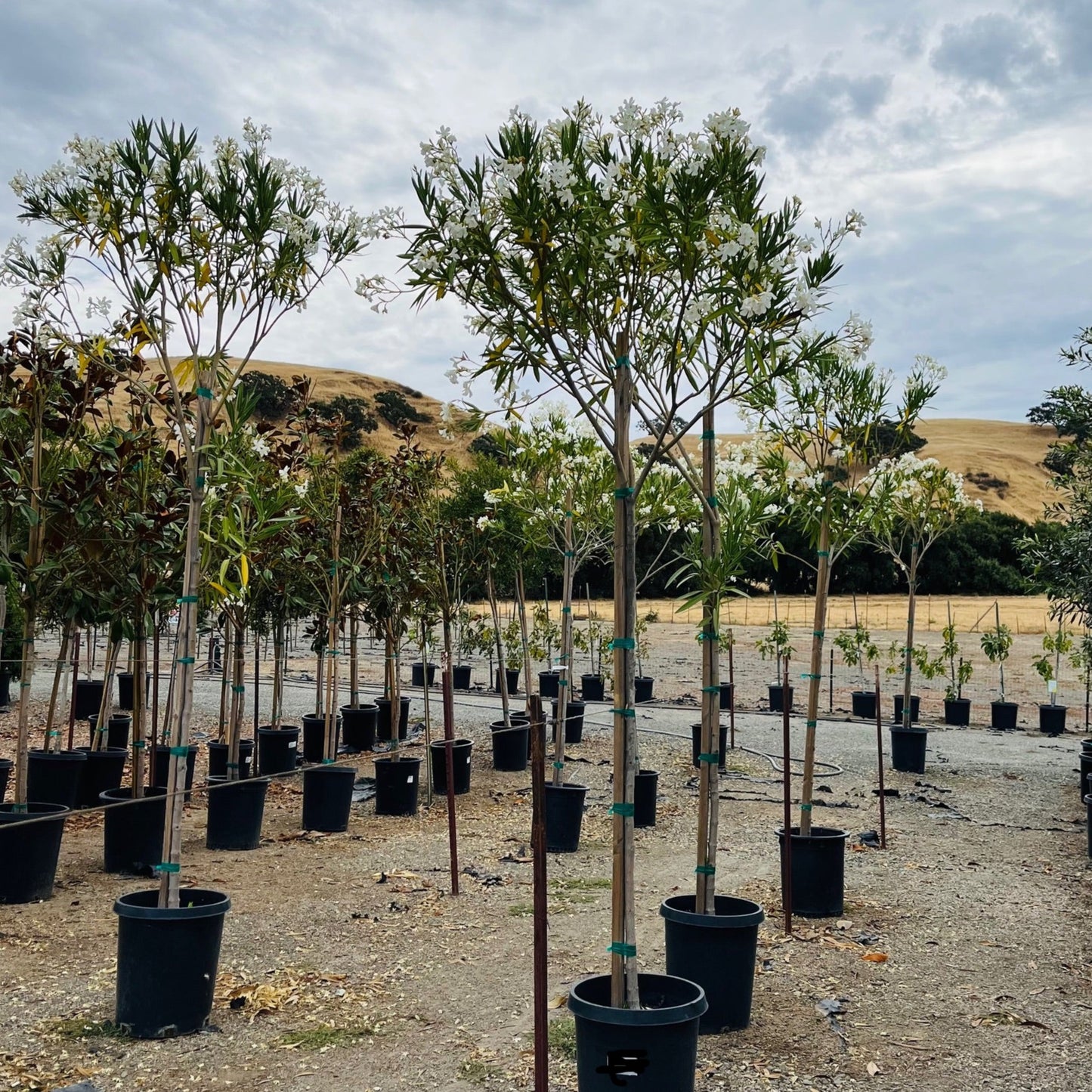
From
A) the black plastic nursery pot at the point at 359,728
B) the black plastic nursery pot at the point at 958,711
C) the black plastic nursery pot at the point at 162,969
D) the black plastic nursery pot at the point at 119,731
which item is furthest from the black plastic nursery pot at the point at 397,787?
the black plastic nursery pot at the point at 958,711

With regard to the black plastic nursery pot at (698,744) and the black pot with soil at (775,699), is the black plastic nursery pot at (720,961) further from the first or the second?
the black pot with soil at (775,699)

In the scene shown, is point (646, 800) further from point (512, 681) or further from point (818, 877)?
point (512, 681)

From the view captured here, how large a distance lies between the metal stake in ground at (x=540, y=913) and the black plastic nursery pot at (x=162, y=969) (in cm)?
180

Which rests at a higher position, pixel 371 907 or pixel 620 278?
pixel 620 278

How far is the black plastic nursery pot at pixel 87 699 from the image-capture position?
15.2 m

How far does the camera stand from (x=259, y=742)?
431 inches

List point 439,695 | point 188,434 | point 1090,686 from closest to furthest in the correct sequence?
point 188,434, point 1090,686, point 439,695

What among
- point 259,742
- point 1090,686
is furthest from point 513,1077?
point 1090,686

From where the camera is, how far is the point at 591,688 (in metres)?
20.4

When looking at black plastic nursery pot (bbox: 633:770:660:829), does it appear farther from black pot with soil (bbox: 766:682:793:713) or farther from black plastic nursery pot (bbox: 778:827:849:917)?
black pot with soil (bbox: 766:682:793:713)

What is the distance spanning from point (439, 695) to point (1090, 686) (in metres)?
10.5

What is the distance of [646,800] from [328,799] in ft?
9.40

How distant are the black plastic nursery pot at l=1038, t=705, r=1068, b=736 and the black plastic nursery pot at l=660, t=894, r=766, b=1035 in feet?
46.8

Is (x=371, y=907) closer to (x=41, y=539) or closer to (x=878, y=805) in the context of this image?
(x=41, y=539)
